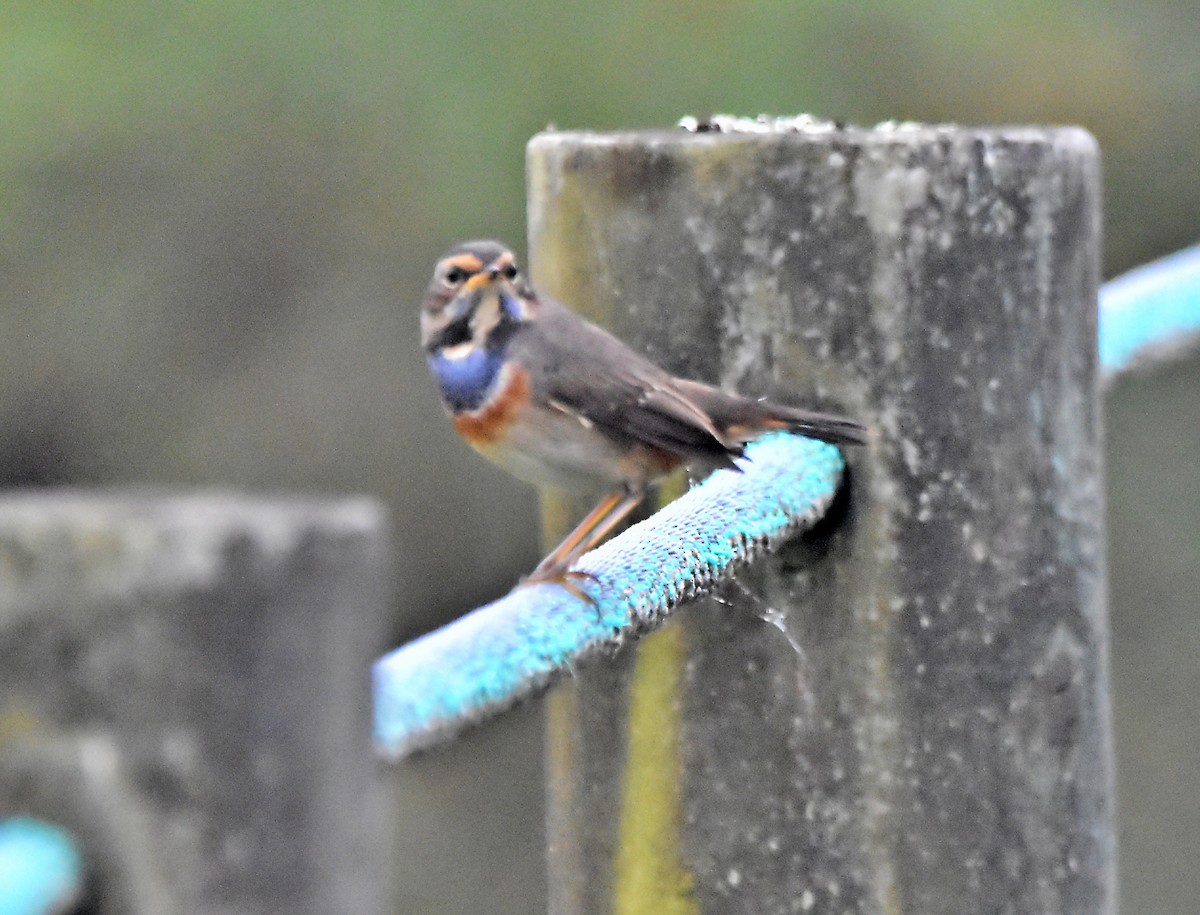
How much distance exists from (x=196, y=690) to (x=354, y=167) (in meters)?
5.10

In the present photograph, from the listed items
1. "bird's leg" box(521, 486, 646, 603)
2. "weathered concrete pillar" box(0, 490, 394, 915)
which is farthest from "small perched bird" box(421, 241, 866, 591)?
"weathered concrete pillar" box(0, 490, 394, 915)

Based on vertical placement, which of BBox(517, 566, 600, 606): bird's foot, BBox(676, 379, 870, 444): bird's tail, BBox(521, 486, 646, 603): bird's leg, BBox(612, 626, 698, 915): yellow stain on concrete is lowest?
BBox(612, 626, 698, 915): yellow stain on concrete

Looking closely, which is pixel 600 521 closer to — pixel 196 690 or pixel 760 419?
pixel 760 419

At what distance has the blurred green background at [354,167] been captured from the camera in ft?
18.3

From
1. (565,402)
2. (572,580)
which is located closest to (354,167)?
(565,402)

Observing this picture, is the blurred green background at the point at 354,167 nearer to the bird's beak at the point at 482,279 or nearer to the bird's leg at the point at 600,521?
the bird's beak at the point at 482,279

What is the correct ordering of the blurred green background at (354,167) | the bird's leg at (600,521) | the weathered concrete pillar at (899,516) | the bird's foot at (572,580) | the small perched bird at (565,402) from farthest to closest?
1. the blurred green background at (354,167)
2. the bird's leg at (600,521)
3. the small perched bird at (565,402)
4. the weathered concrete pillar at (899,516)
5. the bird's foot at (572,580)

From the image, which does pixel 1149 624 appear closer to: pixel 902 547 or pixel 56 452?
pixel 56 452

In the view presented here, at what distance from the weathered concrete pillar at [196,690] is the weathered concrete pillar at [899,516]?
46.3 inches

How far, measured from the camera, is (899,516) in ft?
6.68

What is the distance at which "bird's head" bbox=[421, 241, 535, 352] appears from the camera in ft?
8.41

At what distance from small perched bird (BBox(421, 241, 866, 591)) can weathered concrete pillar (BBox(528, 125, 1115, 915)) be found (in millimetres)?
48

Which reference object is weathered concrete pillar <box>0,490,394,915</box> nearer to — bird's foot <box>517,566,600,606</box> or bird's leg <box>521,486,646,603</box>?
bird's foot <box>517,566,600,606</box>

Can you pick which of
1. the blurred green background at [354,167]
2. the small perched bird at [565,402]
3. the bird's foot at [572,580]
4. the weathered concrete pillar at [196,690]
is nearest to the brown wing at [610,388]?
the small perched bird at [565,402]
